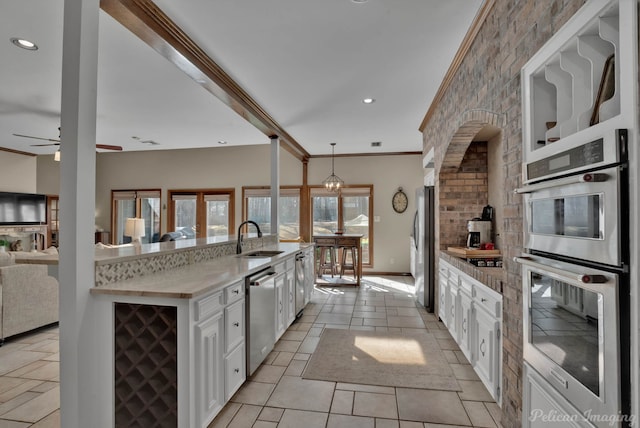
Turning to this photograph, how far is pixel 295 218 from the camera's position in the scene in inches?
302

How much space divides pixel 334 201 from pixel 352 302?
2988 mm

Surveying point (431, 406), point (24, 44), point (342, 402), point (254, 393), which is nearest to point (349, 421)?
point (342, 402)

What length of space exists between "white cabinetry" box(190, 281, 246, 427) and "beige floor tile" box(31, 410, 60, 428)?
3.32 feet

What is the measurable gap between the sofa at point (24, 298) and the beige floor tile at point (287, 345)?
7.66ft

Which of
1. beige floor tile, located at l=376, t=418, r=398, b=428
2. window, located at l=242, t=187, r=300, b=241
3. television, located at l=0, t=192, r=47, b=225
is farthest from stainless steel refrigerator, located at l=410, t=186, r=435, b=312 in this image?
television, located at l=0, t=192, r=47, b=225

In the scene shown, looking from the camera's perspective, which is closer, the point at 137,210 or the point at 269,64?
the point at 269,64

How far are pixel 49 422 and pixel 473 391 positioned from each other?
2.82 m

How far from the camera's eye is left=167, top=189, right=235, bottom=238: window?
788 cm

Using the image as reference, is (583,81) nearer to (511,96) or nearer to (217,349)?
(511,96)

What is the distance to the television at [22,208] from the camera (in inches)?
271

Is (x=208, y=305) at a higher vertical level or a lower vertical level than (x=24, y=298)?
higher

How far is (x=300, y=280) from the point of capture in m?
4.16

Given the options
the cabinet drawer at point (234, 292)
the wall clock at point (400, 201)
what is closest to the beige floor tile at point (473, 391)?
the cabinet drawer at point (234, 292)

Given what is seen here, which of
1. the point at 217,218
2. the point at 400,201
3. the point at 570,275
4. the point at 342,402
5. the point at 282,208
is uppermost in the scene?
the point at 400,201
